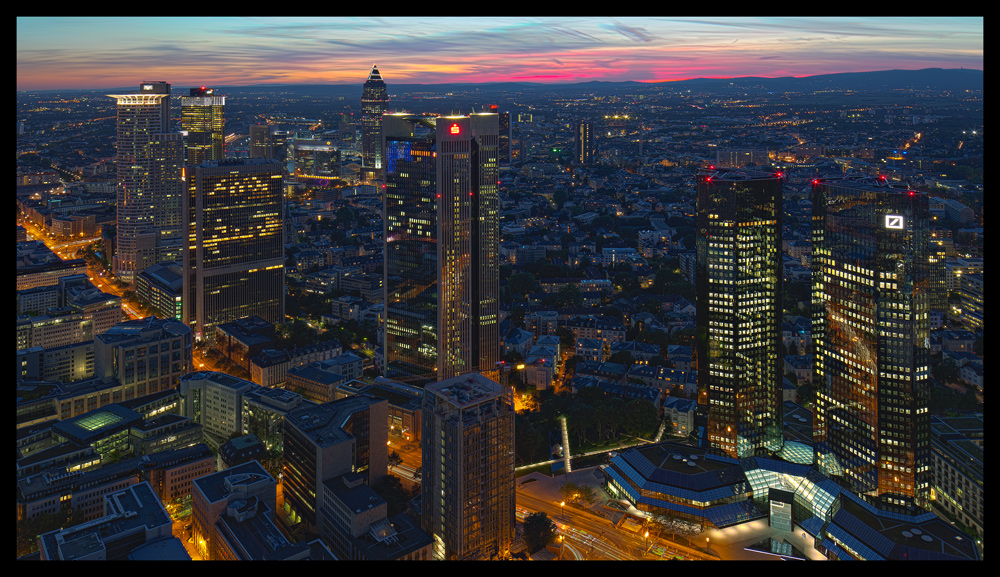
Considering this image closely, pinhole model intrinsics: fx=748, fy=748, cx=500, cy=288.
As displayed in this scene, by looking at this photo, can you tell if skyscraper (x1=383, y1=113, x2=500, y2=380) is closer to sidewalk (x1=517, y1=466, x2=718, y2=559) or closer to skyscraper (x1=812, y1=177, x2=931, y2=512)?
sidewalk (x1=517, y1=466, x2=718, y2=559)

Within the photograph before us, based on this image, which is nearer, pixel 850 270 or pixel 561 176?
pixel 850 270

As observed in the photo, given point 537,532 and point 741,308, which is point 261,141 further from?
point 537,532

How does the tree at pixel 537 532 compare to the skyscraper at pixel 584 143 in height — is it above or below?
below

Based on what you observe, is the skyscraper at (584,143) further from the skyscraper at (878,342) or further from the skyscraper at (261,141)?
the skyscraper at (878,342)

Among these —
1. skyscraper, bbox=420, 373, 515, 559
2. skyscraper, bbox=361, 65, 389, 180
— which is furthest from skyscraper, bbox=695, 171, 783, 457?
skyscraper, bbox=361, 65, 389, 180

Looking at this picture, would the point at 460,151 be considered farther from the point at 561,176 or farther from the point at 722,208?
the point at 561,176

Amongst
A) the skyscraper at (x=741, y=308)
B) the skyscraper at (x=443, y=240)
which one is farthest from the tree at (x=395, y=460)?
the skyscraper at (x=741, y=308)

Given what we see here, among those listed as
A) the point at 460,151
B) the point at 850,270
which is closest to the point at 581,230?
the point at 460,151
